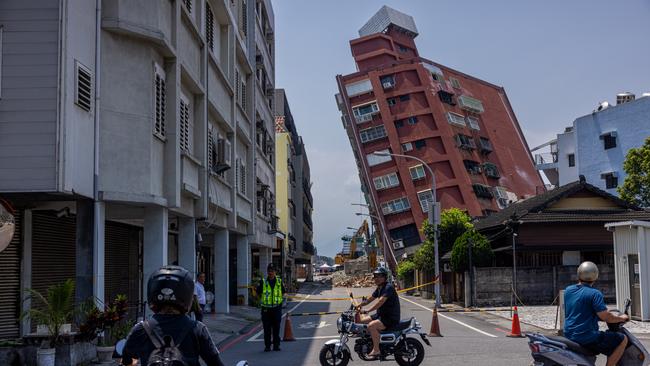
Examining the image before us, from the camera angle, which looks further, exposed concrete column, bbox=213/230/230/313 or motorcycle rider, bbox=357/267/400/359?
exposed concrete column, bbox=213/230/230/313

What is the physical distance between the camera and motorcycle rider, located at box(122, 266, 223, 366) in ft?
14.5

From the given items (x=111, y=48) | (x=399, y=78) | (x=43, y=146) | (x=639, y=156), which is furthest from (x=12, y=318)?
(x=399, y=78)

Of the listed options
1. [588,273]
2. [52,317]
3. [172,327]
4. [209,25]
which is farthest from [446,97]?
[172,327]

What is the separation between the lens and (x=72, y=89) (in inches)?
562

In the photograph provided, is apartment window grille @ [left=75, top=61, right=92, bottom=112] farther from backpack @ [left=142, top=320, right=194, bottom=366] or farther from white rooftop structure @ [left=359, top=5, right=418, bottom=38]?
white rooftop structure @ [left=359, top=5, right=418, bottom=38]

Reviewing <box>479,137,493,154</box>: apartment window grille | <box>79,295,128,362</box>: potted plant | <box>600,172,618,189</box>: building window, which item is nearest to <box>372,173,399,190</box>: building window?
<box>479,137,493,154</box>: apartment window grille

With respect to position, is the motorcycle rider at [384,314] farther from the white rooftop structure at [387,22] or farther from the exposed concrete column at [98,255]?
the white rooftop structure at [387,22]

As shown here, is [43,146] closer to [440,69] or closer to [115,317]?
[115,317]

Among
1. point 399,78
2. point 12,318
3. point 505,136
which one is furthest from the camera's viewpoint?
point 505,136

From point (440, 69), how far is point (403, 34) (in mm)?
11471

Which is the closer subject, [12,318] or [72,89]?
[72,89]

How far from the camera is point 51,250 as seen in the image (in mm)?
17266

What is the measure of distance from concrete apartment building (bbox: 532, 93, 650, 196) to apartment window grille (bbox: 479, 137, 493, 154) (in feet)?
43.2

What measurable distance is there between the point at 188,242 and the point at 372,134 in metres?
A: 52.2
